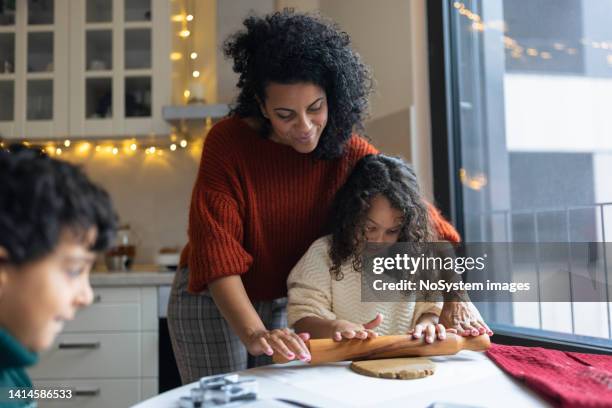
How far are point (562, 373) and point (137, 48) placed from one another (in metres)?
2.39

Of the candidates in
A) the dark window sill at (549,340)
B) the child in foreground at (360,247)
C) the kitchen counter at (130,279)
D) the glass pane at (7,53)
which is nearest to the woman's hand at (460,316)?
the child in foreground at (360,247)

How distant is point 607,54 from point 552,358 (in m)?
0.90

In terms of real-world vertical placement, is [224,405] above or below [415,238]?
below

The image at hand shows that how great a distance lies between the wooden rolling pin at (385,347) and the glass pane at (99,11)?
2245 millimetres

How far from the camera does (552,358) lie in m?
1.01

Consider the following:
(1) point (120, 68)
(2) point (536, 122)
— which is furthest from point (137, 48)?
(2) point (536, 122)

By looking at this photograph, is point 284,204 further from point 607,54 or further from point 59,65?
point 59,65

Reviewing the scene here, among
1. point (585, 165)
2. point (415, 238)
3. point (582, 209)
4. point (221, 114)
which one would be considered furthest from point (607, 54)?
point (221, 114)

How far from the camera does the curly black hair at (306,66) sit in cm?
117

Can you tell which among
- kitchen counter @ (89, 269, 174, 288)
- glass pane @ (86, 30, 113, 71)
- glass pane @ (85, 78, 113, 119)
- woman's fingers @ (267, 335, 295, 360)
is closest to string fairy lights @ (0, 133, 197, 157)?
glass pane @ (85, 78, 113, 119)

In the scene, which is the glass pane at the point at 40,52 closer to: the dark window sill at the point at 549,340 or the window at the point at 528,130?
the window at the point at 528,130

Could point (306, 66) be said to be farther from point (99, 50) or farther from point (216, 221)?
point (99, 50)

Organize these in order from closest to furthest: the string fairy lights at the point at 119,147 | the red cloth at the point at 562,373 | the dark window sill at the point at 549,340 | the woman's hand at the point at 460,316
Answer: the red cloth at the point at 562,373, the woman's hand at the point at 460,316, the dark window sill at the point at 549,340, the string fairy lights at the point at 119,147

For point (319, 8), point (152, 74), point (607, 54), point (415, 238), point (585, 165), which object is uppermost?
point (319, 8)
